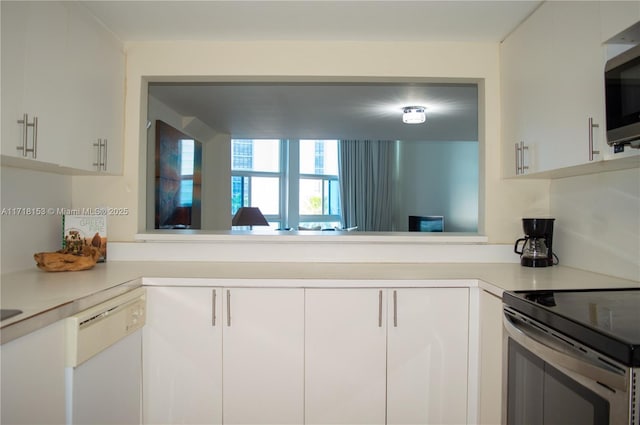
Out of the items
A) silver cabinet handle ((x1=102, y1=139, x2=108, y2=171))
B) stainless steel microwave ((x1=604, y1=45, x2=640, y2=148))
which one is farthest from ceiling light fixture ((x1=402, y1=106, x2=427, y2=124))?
silver cabinet handle ((x1=102, y1=139, x2=108, y2=171))

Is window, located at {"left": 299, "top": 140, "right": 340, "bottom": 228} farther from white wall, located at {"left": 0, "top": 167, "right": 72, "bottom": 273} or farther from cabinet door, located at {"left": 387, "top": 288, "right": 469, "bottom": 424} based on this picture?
cabinet door, located at {"left": 387, "top": 288, "right": 469, "bottom": 424}

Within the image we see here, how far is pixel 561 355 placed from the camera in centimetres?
105

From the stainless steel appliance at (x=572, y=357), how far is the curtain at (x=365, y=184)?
6.91 m

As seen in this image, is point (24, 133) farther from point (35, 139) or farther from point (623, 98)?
point (623, 98)

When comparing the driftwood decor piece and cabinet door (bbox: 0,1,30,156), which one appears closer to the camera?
cabinet door (bbox: 0,1,30,156)

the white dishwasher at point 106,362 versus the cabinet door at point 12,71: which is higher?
the cabinet door at point 12,71

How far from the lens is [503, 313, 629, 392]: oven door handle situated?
0.88 meters

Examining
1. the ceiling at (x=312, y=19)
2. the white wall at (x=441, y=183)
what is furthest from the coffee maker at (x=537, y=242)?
the white wall at (x=441, y=183)

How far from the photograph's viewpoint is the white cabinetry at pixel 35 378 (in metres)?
1.03

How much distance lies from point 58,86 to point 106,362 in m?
1.15

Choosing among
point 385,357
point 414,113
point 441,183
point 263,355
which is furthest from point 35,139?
point 441,183

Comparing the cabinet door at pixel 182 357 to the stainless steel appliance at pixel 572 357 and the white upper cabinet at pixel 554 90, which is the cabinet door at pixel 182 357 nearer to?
the stainless steel appliance at pixel 572 357

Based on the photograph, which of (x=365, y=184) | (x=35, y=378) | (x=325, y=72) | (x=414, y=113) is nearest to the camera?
(x=35, y=378)

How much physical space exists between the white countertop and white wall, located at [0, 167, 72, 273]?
0.13 metres
